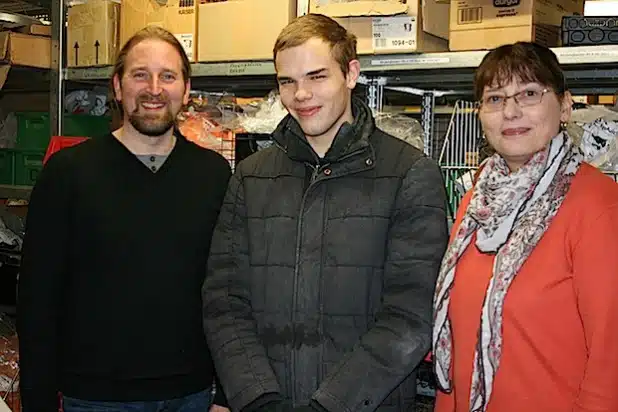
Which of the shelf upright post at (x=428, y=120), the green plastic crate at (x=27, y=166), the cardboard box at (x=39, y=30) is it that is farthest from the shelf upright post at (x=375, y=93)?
the green plastic crate at (x=27, y=166)

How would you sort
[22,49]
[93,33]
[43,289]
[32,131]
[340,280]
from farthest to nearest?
[32,131]
[22,49]
[93,33]
[43,289]
[340,280]

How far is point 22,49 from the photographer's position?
128 inches

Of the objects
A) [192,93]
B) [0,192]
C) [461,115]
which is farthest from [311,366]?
[0,192]

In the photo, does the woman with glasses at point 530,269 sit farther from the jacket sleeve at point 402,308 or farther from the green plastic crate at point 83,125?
the green plastic crate at point 83,125

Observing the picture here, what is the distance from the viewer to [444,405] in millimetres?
1984

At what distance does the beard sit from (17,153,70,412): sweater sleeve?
9.5 inches

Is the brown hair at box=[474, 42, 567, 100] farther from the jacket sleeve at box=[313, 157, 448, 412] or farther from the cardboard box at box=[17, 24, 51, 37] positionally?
the cardboard box at box=[17, 24, 51, 37]

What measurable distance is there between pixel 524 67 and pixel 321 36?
484 millimetres

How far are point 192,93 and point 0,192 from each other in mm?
986

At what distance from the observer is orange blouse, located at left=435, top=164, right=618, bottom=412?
164 centimetres

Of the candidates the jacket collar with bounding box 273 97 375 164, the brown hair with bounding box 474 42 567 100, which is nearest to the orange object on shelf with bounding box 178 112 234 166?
the jacket collar with bounding box 273 97 375 164

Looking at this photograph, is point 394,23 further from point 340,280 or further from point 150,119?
point 340,280

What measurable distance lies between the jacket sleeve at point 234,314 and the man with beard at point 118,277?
0.16 metres

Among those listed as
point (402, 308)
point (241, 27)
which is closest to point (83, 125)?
point (241, 27)
